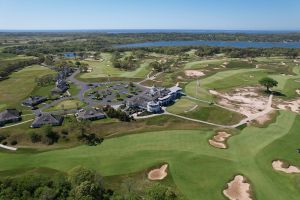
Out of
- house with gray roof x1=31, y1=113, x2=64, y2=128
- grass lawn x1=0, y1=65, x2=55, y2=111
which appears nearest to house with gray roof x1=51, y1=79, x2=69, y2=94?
grass lawn x1=0, y1=65, x2=55, y2=111

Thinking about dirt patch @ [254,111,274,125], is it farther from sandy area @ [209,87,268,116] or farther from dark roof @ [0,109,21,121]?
dark roof @ [0,109,21,121]

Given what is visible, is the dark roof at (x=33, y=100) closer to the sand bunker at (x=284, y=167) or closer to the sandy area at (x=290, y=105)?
the sand bunker at (x=284, y=167)

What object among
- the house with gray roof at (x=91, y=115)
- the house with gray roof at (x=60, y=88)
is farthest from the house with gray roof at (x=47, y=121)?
the house with gray roof at (x=60, y=88)

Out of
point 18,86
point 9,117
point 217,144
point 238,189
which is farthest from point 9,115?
point 238,189

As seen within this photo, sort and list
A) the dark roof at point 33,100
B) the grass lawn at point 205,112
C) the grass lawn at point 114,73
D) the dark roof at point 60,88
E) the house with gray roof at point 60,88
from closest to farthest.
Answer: the grass lawn at point 205,112 → the dark roof at point 33,100 → the house with gray roof at point 60,88 → the dark roof at point 60,88 → the grass lawn at point 114,73

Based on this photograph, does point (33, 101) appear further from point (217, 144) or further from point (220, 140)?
point (220, 140)

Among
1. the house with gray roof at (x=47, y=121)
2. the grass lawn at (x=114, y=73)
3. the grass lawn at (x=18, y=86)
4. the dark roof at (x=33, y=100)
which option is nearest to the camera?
the house with gray roof at (x=47, y=121)
